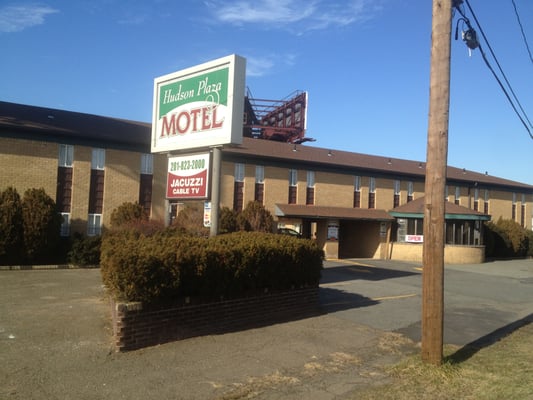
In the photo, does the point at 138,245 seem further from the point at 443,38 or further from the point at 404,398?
the point at 443,38

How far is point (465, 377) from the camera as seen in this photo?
6035 millimetres

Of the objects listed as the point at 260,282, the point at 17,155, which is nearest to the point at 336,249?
the point at 17,155

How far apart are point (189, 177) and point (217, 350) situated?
4.76 m

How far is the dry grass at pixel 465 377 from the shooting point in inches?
213

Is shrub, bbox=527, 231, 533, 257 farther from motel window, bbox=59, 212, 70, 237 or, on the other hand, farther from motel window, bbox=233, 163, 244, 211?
motel window, bbox=59, 212, 70, 237

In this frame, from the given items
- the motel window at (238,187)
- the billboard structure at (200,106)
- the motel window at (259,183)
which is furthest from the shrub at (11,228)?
the motel window at (259,183)

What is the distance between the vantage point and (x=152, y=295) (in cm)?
665

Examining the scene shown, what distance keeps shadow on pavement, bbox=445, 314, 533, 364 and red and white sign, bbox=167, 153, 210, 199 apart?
18.9 feet

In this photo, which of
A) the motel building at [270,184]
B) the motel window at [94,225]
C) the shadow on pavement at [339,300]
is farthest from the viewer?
the motel window at [94,225]

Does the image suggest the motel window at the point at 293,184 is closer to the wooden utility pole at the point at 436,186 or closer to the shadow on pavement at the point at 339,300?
the shadow on pavement at the point at 339,300

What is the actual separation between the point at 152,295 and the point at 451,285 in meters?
12.6

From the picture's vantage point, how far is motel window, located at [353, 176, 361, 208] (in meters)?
29.5

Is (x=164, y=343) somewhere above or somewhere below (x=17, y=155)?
below

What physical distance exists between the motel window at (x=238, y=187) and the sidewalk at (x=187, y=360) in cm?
1633
